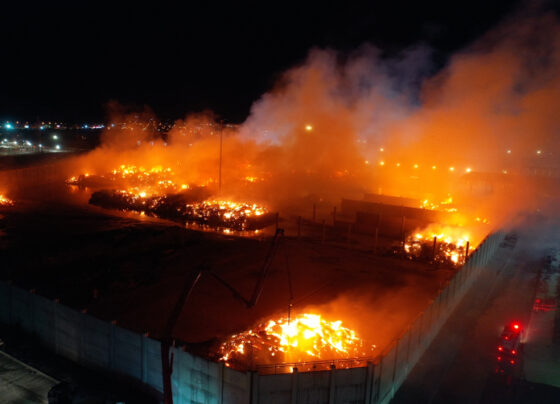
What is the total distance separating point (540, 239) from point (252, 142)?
20.1 m

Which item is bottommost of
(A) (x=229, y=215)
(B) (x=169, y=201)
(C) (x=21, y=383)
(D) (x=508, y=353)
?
(D) (x=508, y=353)

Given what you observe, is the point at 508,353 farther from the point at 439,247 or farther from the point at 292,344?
the point at 439,247

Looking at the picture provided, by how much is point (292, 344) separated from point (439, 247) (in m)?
10.0

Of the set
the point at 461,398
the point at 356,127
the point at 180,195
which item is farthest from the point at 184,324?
the point at 356,127

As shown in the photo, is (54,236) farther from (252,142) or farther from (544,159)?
(544,159)

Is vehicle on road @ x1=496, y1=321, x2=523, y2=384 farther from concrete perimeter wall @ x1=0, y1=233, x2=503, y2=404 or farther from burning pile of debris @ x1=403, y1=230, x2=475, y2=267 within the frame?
burning pile of debris @ x1=403, y1=230, x2=475, y2=267

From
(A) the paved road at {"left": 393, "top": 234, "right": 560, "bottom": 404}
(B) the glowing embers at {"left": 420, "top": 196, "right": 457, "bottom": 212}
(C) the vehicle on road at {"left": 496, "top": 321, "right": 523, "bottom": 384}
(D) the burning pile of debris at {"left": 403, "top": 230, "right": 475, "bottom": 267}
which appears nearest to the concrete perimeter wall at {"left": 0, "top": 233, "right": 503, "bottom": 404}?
(A) the paved road at {"left": 393, "top": 234, "right": 560, "bottom": 404}

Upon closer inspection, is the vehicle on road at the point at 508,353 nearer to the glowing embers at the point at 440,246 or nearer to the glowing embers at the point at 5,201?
the glowing embers at the point at 440,246

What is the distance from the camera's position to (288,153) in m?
34.9

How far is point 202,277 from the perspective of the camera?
40.4 ft

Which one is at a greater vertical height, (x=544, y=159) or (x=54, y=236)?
(x=544, y=159)

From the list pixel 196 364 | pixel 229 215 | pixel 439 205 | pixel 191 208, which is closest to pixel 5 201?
pixel 191 208

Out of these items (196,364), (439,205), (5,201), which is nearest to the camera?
(196,364)

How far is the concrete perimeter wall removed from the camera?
6379 millimetres
